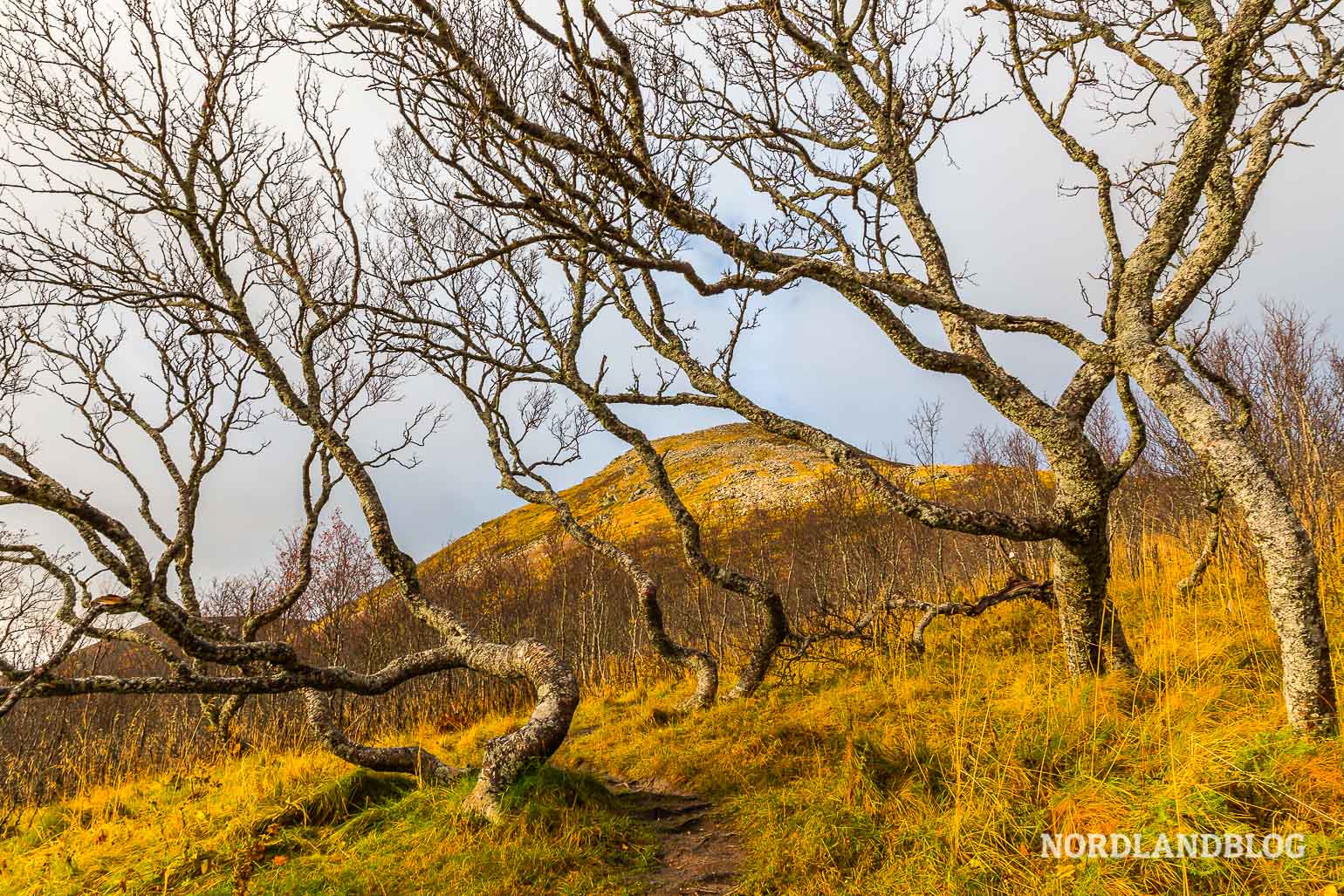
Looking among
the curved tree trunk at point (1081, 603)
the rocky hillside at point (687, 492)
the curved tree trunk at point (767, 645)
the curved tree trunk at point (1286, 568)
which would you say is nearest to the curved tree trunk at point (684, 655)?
the curved tree trunk at point (767, 645)

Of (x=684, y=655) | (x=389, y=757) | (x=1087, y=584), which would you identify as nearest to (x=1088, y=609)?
(x=1087, y=584)

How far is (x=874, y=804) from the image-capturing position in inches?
149

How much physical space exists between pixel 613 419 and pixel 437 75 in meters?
5.29

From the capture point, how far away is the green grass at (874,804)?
2.73 meters

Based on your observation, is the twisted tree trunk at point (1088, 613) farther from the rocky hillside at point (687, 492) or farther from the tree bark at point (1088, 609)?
the rocky hillside at point (687, 492)

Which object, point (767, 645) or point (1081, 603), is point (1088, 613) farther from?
point (767, 645)

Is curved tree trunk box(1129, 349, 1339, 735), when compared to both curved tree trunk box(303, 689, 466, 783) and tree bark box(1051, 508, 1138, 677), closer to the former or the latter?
tree bark box(1051, 508, 1138, 677)

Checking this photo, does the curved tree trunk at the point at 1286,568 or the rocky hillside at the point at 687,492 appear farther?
the rocky hillside at the point at 687,492

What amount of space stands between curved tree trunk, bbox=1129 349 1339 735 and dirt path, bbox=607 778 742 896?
3308 millimetres

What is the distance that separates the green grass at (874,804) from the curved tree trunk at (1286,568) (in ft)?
0.77

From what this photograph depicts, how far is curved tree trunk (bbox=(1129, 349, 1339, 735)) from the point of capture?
2984 millimetres

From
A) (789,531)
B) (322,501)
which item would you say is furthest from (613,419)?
(789,531)

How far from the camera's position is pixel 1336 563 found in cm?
622

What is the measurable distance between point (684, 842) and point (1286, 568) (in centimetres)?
413
